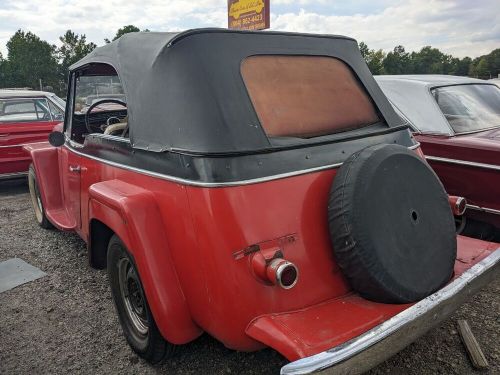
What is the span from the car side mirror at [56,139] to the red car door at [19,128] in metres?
3.41

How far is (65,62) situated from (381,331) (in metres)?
65.4

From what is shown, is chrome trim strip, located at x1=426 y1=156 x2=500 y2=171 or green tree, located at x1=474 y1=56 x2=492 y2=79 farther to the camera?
green tree, located at x1=474 y1=56 x2=492 y2=79

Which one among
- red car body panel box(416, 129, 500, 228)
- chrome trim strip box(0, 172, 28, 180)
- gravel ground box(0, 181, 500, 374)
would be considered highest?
red car body panel box(416, 129, 500, 228)

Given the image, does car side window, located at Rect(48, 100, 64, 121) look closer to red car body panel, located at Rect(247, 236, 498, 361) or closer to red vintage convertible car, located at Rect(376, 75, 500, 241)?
red vintage convertible car, located at Rect(376, 75, 500, 241)

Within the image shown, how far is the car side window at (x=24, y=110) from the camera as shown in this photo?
686 centimetres

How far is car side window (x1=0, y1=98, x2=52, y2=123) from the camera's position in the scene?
686 cm

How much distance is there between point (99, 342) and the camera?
2.77 metres

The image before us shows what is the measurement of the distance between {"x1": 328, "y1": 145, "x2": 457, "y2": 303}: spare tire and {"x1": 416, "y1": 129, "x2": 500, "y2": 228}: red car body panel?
1.56 metres

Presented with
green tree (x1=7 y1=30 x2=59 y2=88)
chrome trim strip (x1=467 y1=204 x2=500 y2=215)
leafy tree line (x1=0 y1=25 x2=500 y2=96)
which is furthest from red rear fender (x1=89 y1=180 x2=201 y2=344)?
green tree (x1=7 y1=30 x2=59 y2=88)

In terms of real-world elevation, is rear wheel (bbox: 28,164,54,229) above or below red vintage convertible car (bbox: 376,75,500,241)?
below

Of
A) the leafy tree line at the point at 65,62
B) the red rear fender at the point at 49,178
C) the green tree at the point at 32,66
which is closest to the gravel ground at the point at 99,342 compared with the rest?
the red rear fender at the point at 49,178

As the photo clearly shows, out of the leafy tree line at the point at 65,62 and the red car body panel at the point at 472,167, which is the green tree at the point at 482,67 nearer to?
the leafy tree line at the point at 65,62

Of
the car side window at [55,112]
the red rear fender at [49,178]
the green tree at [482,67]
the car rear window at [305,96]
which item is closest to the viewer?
the car rear window at [305,96]

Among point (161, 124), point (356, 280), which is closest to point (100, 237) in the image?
point (161, 124)
